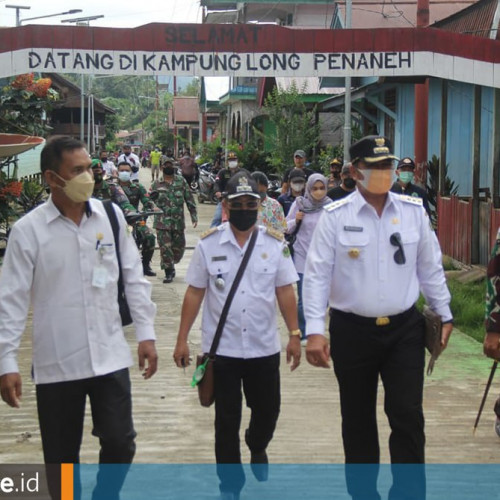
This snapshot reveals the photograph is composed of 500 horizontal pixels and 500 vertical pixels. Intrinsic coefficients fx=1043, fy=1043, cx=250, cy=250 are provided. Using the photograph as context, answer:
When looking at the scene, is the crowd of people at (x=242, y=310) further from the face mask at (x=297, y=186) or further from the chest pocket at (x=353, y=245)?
the face mask at (x=297, y=186)

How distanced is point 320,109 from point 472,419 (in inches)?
866

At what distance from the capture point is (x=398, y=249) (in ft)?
18.0

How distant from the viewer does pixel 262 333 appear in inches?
229

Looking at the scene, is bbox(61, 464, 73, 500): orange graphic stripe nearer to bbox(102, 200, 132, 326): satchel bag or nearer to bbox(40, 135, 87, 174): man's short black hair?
bbox(102, 200, 132, 326): satchel bag

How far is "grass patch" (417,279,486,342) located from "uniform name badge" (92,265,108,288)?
659 centimetres

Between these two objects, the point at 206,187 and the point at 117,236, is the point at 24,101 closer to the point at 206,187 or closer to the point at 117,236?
the point at 117,236

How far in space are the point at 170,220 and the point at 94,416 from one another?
10242mm

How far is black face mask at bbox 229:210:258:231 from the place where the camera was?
235 inches

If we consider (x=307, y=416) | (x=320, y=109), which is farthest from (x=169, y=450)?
(x=320, y=109)

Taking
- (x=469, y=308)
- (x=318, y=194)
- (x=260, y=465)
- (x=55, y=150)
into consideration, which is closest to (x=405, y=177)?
(x=469, y=308)

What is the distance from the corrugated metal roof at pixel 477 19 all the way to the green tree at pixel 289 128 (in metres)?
8.81

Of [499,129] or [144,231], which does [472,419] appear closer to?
[499,129]
